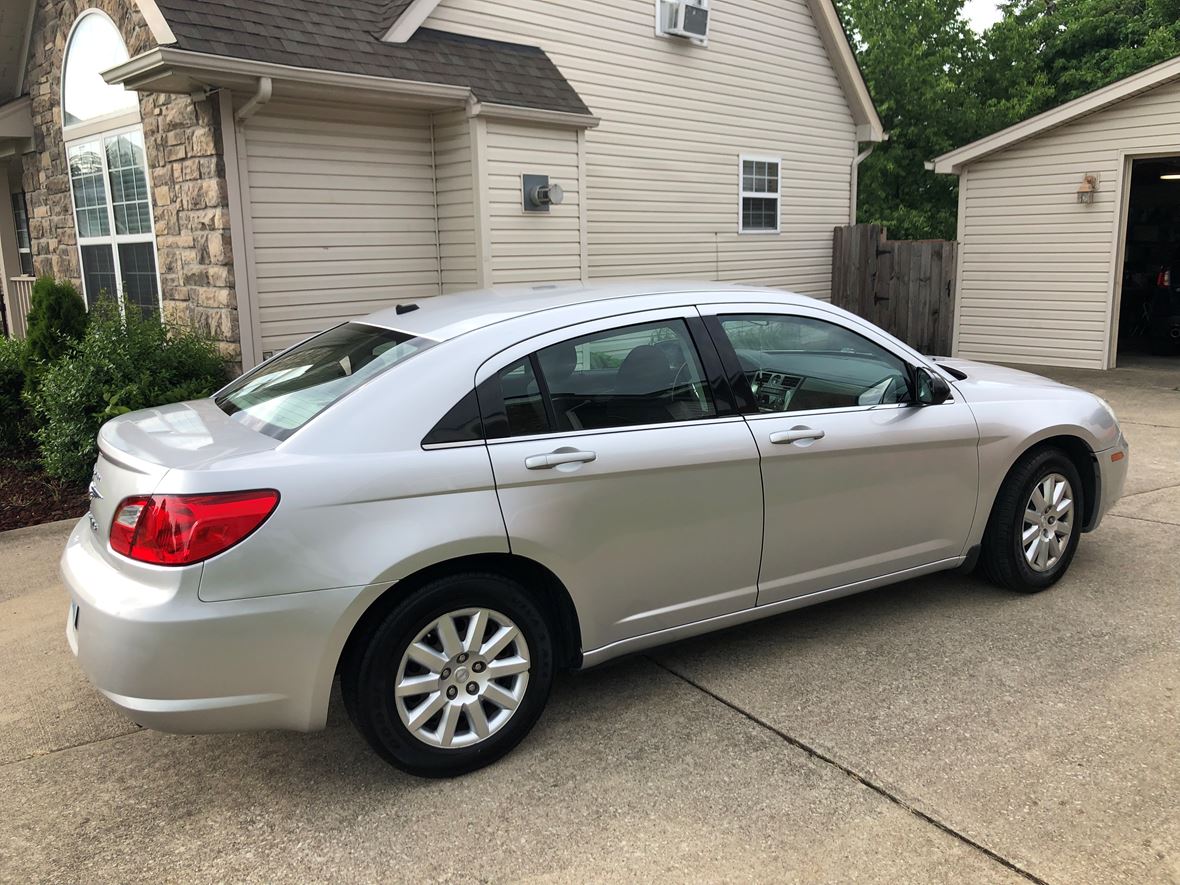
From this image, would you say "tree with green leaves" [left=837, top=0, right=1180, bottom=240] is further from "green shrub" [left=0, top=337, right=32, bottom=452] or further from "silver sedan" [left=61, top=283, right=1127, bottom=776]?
"silver sedan" [left=61, top=283, right=1127, bottom=776]

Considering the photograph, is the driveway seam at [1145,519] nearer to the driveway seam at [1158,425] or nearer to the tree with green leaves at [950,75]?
the driveway seam at [1158,425]

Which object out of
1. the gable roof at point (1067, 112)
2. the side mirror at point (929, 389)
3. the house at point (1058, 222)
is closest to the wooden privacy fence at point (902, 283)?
the house at point (1058, 222)

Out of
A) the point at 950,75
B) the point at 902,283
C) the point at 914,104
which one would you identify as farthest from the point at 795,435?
the point at 950,75

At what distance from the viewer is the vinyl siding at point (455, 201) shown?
8812mm

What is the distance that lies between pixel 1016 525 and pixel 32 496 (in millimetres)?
6742

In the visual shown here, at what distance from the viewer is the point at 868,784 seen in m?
3.11

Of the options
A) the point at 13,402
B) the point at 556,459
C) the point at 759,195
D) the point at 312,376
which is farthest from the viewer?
the point at 759,195

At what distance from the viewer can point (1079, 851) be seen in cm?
275

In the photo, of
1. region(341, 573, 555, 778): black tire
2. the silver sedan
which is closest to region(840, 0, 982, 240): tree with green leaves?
the silver sedan

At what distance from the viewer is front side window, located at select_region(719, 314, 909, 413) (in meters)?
3.88

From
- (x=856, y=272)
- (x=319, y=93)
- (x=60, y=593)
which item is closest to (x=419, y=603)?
(x=60, y=593)

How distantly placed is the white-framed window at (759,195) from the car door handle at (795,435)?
963cm

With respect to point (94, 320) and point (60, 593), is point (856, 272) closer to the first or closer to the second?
point (94, 320)

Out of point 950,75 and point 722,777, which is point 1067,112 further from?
point 950,75
